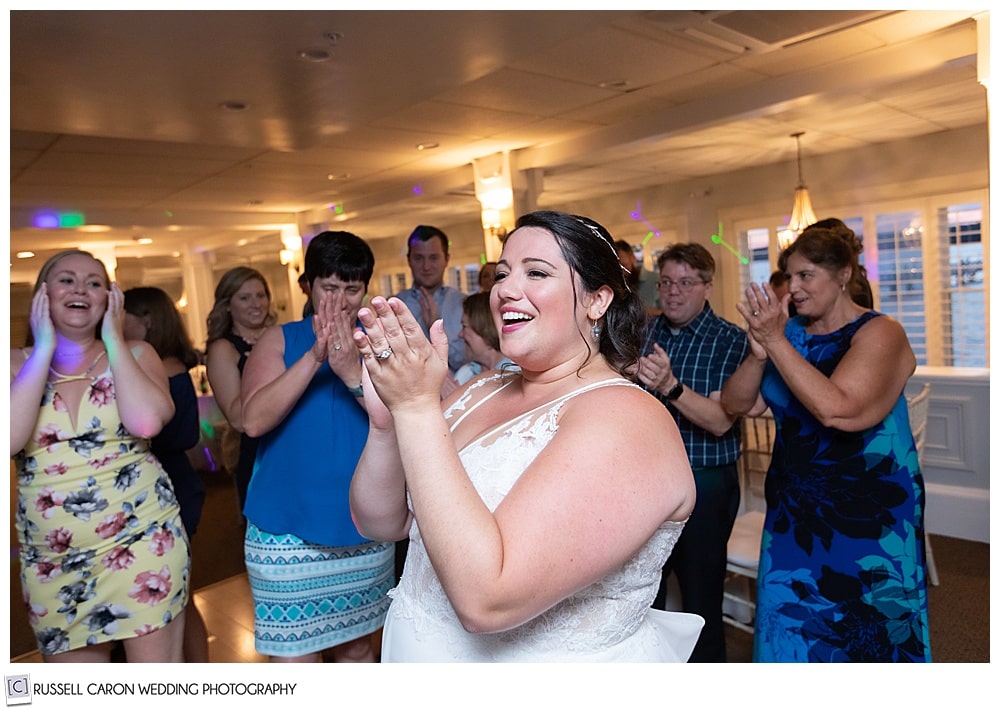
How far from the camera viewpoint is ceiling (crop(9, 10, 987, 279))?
7.89ft

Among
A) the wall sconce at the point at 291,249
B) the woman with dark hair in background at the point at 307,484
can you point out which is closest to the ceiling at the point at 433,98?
the woman with dark hair in background at the point at 307,484

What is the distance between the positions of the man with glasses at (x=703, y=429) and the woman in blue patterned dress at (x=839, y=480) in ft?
0.73

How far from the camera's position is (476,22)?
231cm

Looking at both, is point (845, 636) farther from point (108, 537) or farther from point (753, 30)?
point (753, 30)

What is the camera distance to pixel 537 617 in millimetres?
979

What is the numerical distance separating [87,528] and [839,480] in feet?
5.30

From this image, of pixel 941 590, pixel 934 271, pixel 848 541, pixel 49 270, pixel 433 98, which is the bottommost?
pixel 941 590

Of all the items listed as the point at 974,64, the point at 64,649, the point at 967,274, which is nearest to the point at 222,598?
the point at 64,649

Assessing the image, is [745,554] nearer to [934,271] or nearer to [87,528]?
[87,528]

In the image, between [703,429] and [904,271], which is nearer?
[703,429]

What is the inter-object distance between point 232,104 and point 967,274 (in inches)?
210

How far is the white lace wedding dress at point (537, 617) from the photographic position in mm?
948
